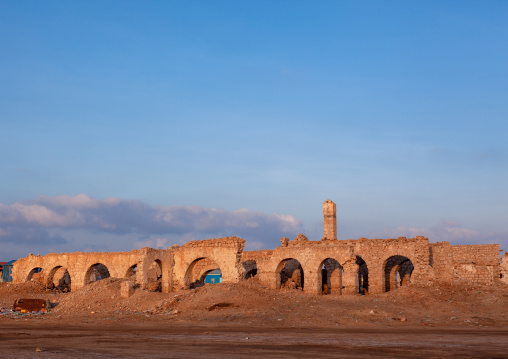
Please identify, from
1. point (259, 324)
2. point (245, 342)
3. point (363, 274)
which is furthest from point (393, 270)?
point (245, 342)

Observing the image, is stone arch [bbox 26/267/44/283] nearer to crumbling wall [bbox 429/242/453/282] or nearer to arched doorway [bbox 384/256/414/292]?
arched doorway [bbox 384/256/414/292]

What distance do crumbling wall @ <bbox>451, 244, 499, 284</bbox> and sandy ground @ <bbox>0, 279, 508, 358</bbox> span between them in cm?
71

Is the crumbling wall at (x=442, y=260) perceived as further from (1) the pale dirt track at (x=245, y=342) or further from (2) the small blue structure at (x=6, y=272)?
(2) the small blue structure at (x=6, y=272)

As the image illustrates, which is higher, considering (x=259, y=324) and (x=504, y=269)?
(x=504, y=269)

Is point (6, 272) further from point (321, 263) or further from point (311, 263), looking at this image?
point (321, 263)

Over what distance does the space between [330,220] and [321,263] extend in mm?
6816

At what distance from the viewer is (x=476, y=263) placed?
26.5 metres

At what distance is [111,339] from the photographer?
14.9 metres

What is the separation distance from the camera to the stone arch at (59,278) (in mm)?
36331

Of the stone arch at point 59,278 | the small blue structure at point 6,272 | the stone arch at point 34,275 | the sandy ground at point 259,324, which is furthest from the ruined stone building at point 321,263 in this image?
the small blue structure at point 6,272

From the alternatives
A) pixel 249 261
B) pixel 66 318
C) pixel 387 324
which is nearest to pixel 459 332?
pixel 387 324

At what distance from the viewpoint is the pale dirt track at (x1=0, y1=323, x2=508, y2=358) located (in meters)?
11.7

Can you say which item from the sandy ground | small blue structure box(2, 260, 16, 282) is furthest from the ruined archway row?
small blue structure box(2, 260, 16, 282)

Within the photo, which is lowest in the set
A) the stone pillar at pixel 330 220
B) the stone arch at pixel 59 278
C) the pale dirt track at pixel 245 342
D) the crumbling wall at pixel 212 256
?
the pale dirt track at pixel 245 342
